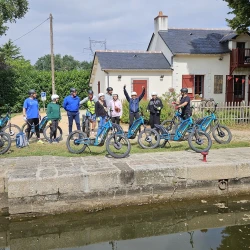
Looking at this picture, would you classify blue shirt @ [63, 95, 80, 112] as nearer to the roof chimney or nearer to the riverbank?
the riverbank

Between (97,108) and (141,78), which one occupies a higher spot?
(141,78)

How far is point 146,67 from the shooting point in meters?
21.1

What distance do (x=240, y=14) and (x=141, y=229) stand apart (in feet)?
43.8

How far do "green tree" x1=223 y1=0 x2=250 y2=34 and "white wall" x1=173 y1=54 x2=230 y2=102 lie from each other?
5550 mm

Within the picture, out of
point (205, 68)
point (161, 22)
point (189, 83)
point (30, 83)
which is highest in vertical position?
point (161, 22)

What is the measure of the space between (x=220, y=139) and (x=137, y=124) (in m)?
2.64

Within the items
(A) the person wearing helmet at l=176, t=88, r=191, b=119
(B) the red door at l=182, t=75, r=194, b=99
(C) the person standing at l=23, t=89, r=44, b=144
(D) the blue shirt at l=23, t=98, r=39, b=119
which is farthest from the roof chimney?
(D) the blue shirt at l=23, t=98, r=39, b=119

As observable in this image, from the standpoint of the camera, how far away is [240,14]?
1566cm

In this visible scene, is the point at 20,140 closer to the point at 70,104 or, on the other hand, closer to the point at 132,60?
the point at 70,104

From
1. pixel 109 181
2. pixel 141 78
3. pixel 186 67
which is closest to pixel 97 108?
pixel 109 181

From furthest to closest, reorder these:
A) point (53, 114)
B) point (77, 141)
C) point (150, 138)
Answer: point (53, 114)
point (150, 138)
point (77, 141)

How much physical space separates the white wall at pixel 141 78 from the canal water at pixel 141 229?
48.1 ft

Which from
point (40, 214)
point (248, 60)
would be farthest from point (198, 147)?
point (248, 60)

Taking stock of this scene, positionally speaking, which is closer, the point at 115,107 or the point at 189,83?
the point at 115,107
